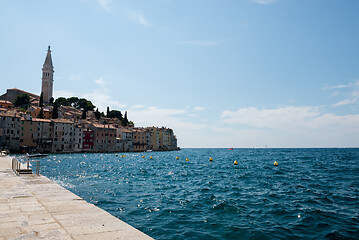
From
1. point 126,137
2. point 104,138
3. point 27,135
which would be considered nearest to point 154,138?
point 126,137

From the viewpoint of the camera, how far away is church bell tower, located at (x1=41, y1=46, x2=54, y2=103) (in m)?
142

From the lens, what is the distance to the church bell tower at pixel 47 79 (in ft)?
466

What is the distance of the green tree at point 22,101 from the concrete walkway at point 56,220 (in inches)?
5220

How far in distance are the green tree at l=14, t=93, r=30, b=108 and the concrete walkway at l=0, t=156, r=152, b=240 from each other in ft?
435

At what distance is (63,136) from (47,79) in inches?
2522

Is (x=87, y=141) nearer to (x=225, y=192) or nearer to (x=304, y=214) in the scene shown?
(x=225, y=192)

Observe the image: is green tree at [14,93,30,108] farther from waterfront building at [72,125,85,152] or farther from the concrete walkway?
the concrete walkway

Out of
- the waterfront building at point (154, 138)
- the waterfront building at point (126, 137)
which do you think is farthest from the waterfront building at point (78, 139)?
the waterfront building at point (154, 138)

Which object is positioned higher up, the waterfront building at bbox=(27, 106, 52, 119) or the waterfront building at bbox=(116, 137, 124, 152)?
the waterfront building at bbox=(27, 106, 52, 119)

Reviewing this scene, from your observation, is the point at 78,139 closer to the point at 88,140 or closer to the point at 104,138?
the point at 88,140

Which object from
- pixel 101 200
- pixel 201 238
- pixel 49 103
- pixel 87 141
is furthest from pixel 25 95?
pixel 201 238

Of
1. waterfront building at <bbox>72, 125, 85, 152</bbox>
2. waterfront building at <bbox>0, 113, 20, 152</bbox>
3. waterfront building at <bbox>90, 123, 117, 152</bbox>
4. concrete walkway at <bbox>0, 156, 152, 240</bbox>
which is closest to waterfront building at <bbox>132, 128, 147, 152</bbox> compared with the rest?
waterfront building at <bbox>90, 123, 117, 152</bbox>

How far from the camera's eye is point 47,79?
14212 centimetres

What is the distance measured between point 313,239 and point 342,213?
486cm
